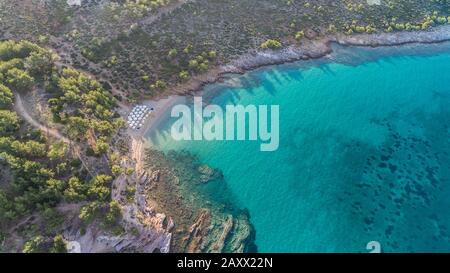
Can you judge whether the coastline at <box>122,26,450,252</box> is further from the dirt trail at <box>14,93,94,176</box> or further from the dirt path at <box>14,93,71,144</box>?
the dirt path at <box>14,93,71,144</box>

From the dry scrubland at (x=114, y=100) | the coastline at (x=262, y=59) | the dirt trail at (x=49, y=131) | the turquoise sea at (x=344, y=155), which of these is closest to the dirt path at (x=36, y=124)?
the dirt trail at (x=49, y=131)

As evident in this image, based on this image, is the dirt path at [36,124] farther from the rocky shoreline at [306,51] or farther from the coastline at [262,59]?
the rocky shoreline at [306,51]

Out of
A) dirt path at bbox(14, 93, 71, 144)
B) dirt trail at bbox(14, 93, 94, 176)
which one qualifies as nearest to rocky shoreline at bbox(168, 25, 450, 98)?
dirt trail at bbox(14, 93, 94, 176)

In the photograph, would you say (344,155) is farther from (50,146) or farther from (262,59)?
(50,146)

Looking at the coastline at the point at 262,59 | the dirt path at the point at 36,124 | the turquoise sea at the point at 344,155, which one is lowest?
the turquoise sea at the point at 344,155

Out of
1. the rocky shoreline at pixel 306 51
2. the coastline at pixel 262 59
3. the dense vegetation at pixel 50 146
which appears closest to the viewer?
the dense vegetation at pixel 50 146

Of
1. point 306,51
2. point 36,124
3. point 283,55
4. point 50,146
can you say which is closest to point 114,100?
point 36,124

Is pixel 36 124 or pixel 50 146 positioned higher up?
pixel 36 124
